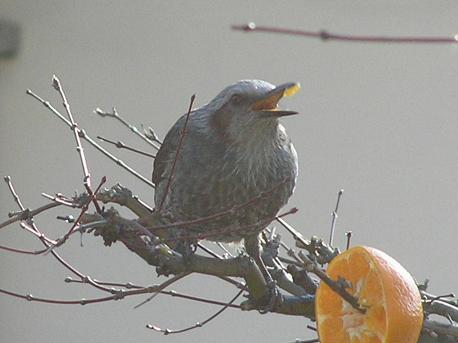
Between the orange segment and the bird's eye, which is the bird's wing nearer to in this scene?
the bird's eye

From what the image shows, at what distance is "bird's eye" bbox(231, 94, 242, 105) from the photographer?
9.17 feet

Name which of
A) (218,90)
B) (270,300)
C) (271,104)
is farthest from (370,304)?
(218,90)

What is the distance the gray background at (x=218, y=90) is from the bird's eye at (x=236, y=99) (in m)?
2.74

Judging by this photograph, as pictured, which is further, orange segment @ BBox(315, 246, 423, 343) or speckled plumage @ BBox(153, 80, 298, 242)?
speckled plumage @ BBox(153, 80, 298, 242)

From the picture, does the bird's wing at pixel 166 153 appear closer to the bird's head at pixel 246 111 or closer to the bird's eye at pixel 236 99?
the bird's head at pixel 246 111

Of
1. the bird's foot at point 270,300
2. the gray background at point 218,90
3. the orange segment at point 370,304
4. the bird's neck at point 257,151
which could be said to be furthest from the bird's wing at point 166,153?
the gray background at point 218,90

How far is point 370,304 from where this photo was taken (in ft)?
6.09

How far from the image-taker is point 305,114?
569 centimetres

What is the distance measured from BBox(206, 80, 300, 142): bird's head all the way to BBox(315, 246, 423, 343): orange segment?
78 cm

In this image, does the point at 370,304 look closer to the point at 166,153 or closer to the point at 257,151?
the point at 257,151

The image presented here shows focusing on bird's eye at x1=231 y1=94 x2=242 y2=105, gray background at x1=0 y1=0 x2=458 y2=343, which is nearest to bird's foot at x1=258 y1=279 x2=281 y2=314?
bird's eye at x1=231 y1=94 x2=242 y2=105

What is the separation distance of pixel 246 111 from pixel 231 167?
197 mm

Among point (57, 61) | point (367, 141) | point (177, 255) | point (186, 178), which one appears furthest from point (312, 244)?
point (57, 61)

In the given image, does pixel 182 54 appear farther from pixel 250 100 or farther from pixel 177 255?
pixel 177 255
